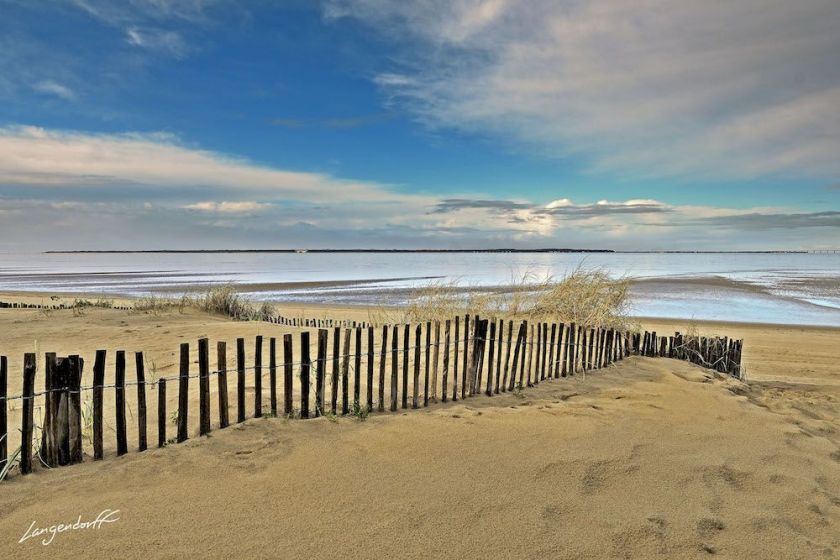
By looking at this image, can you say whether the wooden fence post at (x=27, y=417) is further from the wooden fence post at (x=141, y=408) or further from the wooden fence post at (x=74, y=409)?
the wooden fence post at (x=141, y=408)

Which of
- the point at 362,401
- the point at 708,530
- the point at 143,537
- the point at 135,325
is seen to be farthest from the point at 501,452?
the point at 135,325

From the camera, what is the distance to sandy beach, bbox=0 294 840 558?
3.04 metres

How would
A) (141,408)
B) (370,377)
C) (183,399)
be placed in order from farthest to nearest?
(370,377)
(183,399)
(141,408)

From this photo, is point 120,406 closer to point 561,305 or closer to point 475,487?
point 475,487

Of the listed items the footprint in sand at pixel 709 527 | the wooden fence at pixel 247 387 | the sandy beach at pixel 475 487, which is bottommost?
the footprint in sand at pixel 709 527

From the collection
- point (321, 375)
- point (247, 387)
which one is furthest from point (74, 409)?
point (247, 387)

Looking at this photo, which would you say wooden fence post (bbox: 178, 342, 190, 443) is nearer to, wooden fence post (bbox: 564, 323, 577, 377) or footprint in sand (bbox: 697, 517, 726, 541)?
footprint in sand (bbox: 697, 517, 726, 541)

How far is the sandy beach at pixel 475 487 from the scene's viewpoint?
304 centimetres

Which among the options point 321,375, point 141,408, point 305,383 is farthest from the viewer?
point 321,375

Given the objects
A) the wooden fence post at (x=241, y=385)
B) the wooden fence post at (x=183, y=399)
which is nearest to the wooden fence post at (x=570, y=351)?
the wooden fence post at (x=241, y=385)

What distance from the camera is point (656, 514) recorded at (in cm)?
344

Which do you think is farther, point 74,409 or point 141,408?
point 141,408

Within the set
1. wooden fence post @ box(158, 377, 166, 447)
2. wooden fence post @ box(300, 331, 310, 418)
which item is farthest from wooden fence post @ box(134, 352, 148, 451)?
Answer: wooden fence post @ box(300, 331, 310, 418)

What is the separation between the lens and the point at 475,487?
3684 millimetres
